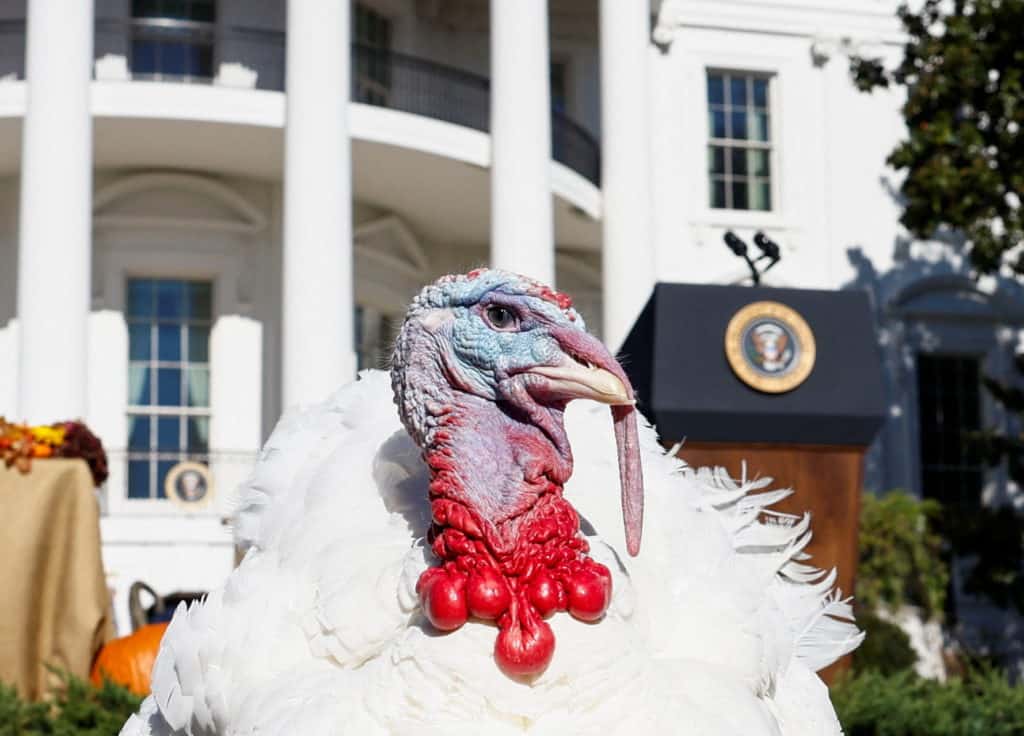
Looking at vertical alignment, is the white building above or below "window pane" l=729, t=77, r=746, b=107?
below

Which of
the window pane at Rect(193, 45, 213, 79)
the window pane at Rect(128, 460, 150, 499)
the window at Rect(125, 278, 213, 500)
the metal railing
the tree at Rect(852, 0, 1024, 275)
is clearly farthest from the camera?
the metal railing

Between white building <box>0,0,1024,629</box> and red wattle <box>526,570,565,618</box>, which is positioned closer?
red wattle <box>526,570,565,618</box>

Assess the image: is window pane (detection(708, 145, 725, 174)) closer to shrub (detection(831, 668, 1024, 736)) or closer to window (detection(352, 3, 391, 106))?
window (detection(352, 3, 391, 106))

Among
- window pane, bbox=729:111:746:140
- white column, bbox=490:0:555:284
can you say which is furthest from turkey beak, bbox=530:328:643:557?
window pane, bbox=729:111:746:140

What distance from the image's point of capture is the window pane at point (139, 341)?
18.0 meters

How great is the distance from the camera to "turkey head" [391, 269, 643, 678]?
3.04 meters

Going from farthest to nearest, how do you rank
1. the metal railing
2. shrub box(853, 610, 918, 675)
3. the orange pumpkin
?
the metal railing, shrub box(853, 610, 918, 675), the orange pumpkin

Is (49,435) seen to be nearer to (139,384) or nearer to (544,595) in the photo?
(544,595)

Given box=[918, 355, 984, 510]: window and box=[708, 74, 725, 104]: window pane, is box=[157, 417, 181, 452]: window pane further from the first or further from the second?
box=[918, 355, 984, 510]: window

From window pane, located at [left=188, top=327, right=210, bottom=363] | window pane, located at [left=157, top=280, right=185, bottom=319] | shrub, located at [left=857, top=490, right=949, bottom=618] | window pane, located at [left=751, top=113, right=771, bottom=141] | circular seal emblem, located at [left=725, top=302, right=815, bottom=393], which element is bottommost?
shrub, located at [left=857, top=490, right=949, bottom=618]

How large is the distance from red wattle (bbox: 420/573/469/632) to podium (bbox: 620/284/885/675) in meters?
4.71

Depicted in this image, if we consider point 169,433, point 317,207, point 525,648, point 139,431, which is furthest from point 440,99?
point 525,648

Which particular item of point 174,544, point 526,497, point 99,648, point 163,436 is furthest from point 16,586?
point 163,436

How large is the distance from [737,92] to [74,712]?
16.1 m
